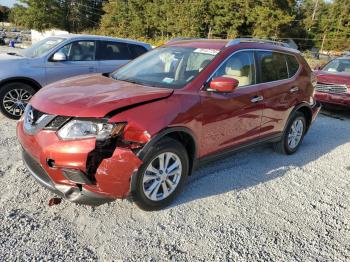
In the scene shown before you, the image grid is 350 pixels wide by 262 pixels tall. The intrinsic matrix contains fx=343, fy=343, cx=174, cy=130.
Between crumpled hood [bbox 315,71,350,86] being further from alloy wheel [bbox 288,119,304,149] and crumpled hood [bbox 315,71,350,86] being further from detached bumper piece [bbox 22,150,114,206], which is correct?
detached bumper piece [bbox 22,150,114,206]

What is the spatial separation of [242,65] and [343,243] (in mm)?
2297

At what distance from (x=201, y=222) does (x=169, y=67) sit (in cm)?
188

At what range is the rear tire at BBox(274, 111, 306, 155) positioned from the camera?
5.38 meters

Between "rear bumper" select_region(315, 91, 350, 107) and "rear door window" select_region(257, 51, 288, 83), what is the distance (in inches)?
159

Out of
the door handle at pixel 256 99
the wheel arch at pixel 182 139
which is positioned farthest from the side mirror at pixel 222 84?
the door handle at pixel 256 99

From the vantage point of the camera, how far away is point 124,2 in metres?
57.9

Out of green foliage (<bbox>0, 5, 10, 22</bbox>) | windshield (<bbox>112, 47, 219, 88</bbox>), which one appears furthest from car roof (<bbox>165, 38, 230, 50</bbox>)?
green foliage (<bbox>0, 5, 10, 22</bbox>)

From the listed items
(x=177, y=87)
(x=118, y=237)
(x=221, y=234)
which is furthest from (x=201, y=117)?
(x=118, y=237)

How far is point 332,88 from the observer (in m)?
8.71

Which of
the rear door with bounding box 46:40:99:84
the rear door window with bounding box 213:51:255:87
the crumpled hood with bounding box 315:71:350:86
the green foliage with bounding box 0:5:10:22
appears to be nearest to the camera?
the rear door window with bounding box 213:51:255:87

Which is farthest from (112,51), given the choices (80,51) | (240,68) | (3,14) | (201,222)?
(3,14)

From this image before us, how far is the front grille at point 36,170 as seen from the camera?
318cm

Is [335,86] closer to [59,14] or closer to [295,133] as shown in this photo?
[295,133]

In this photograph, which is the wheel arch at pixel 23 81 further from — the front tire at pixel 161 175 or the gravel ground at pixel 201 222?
the front tire at pixel 161 175
